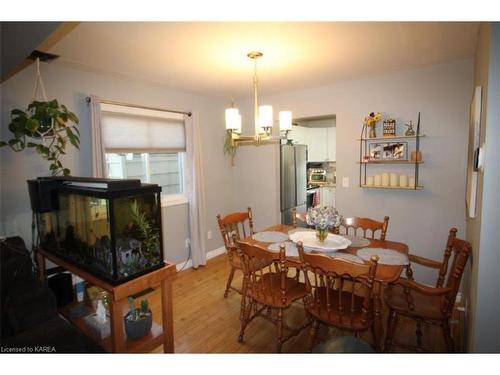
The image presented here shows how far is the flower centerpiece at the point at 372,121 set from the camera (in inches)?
119

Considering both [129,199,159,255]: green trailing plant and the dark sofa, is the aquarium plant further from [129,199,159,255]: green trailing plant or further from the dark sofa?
Answer: the dark sofa

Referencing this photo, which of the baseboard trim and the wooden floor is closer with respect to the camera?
the wooden floor

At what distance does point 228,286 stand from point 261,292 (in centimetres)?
90

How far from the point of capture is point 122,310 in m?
1.56

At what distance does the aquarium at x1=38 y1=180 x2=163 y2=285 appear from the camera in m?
1.41

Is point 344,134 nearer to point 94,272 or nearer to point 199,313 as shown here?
point 199,313

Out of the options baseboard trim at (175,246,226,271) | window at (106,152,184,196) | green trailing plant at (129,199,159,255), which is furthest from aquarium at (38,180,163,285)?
baseboard trim at (175,246,226,271)

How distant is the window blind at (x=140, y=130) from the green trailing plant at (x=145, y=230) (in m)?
1.69

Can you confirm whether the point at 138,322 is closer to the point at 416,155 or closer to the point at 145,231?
the point at 145,231

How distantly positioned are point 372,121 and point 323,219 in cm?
153

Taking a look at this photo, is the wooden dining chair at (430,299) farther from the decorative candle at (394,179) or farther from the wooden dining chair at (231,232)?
the wooden dining chair at (231,232)

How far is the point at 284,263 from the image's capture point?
1791mm

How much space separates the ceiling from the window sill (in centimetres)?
140

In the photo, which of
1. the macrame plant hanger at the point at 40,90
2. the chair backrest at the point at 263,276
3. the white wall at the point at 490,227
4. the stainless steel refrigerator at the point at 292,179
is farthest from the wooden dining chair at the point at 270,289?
Result: the stainless steel refrigerator at the point at 292,179
